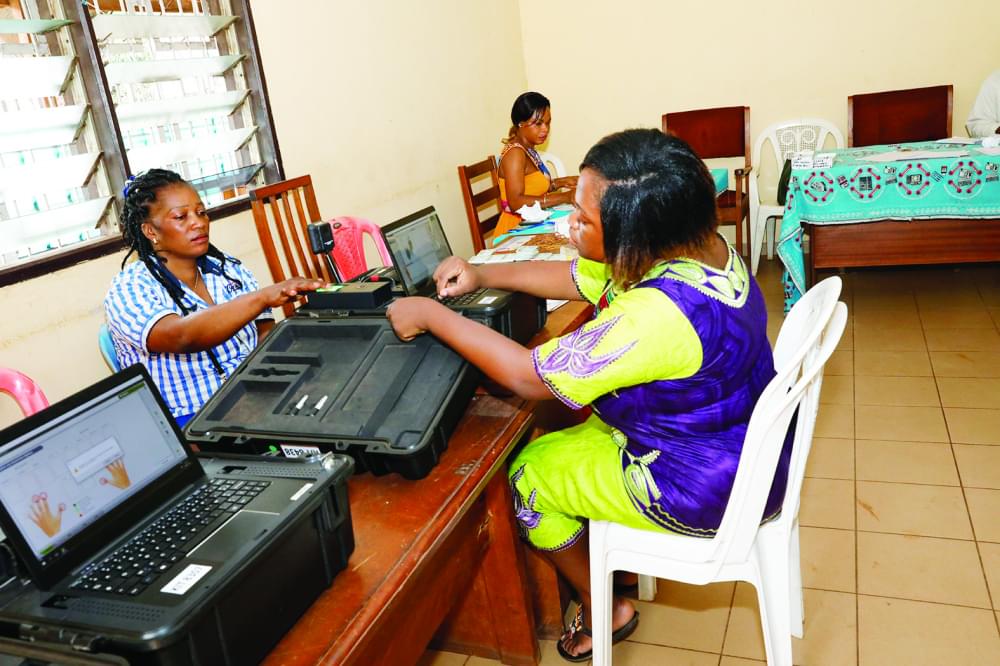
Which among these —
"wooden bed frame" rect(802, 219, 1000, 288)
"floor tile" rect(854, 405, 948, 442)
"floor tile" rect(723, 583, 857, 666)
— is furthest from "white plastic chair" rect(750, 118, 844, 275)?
"floor tile" rect(723, 583, 857, 666)

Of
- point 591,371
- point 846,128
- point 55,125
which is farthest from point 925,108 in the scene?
point 55,125

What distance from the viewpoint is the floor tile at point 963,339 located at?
3.11 metres

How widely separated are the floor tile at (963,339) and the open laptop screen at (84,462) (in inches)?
125

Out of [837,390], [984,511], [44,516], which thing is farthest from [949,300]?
[44,516]

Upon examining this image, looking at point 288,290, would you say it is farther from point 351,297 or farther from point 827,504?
point 827,504

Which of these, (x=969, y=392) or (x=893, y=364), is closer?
(x=969, y=392)

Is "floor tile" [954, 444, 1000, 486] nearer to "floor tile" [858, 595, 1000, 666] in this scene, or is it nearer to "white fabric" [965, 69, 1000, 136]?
"floor tile" [858, 595, 1000, 666]

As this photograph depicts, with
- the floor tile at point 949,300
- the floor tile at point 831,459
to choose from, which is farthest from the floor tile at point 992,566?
the floor tile at point 949,300

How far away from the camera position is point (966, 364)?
2.96m

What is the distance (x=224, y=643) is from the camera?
30.7 inches

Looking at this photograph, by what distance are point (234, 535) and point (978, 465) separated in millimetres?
2285

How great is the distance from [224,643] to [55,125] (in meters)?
1.89

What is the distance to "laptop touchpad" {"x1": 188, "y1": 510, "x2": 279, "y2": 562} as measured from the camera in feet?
2.73

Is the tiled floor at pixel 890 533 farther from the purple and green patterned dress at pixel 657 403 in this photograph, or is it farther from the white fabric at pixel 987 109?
the white fabric at pixel 987 109
